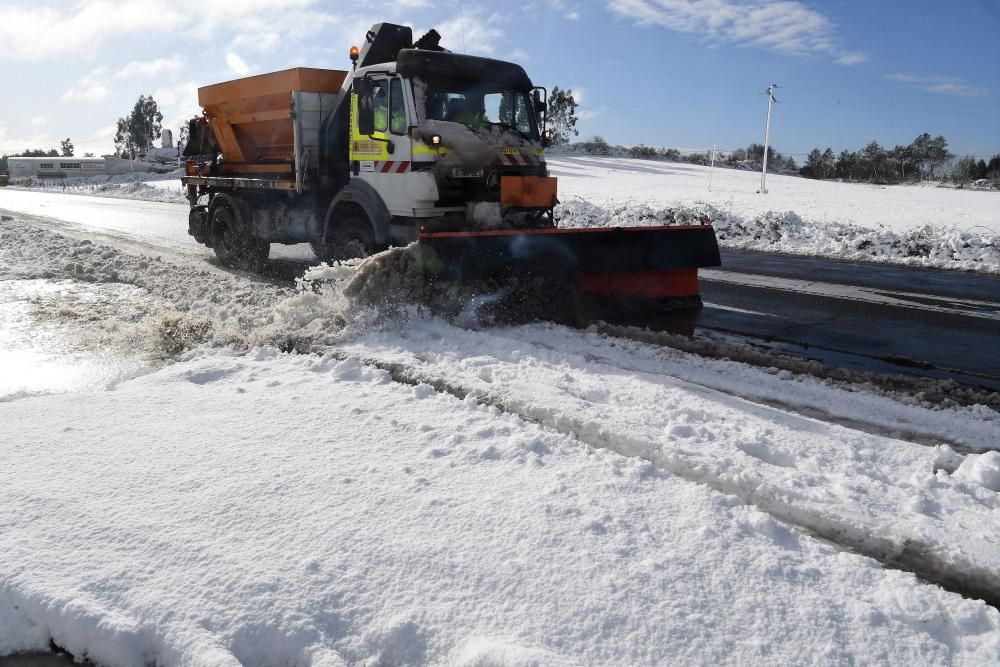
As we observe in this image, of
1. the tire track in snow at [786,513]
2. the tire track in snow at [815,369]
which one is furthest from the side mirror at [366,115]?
the tire track in snow at [786,513]

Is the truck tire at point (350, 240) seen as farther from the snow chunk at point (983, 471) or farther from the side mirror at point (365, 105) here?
the snow chunk at point (983, 471)

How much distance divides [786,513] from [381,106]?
246 inches

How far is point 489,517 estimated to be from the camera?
9.21 ft

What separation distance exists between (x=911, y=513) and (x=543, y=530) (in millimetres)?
1618

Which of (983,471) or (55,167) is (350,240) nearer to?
(983,471)

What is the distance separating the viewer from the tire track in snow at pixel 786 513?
2.60m

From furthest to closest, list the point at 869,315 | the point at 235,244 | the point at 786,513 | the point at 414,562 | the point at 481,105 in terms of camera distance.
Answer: the point at 235,244
the point at 481,105
the point at 869,315
the point at 786,513
the point at 414,562

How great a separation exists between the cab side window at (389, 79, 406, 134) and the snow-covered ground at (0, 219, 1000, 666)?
346cm

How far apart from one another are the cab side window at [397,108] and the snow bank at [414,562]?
15.5 feet

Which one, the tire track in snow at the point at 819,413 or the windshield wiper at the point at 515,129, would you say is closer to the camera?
the tire track in snow at the point at 819,413

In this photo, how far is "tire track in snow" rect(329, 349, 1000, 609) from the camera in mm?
2604

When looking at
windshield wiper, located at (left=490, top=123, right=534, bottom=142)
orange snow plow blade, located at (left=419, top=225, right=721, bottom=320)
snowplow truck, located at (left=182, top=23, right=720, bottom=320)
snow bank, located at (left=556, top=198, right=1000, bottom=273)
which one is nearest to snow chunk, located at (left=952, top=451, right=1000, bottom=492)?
orange snow plow blade, located at (left=419, top=225, right=721, bottom=320)

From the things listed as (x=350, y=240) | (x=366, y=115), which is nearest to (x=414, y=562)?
(x=350, y=240)

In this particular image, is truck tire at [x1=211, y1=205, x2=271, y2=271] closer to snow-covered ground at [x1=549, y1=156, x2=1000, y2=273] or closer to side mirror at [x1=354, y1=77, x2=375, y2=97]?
side mirror at [x1=354, y1=77, x2=375, y2=97]
